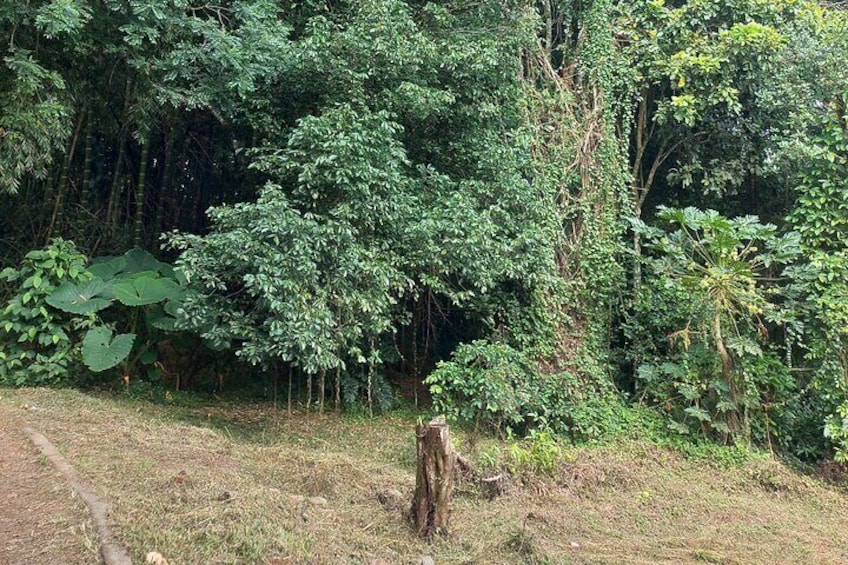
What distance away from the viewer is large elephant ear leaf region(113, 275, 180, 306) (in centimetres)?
634

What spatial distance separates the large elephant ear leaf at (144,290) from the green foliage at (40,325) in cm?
54

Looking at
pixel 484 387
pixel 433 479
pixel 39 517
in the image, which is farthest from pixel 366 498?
pixel 484 387

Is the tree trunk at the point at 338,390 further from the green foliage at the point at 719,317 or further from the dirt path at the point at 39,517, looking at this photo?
the green foliage at the point at 719,317

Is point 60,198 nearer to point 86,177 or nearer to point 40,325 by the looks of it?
point 86,177

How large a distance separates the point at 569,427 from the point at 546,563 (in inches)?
133

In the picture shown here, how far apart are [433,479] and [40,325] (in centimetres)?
520

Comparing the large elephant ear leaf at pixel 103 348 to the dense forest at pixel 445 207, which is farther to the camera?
the large elephant ear leaf at pixel 103 348

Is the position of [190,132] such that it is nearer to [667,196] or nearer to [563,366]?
[563,366]

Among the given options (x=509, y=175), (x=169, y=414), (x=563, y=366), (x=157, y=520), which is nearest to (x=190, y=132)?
(x=169, y=414)

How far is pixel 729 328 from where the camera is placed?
654 centimetres

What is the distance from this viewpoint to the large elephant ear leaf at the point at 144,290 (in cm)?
634

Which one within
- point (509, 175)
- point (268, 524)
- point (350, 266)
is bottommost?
point (268, 524)

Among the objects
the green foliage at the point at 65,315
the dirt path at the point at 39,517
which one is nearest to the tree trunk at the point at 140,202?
the green foliage at the point at 65,315

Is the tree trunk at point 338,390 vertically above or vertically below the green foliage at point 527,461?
above
